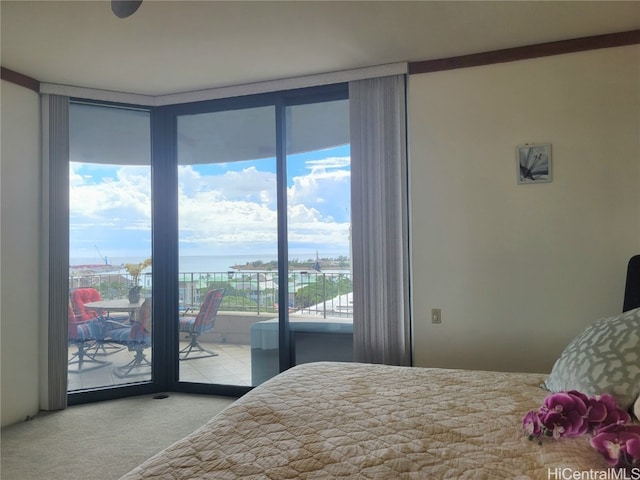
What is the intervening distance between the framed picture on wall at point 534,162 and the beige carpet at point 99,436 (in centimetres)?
278

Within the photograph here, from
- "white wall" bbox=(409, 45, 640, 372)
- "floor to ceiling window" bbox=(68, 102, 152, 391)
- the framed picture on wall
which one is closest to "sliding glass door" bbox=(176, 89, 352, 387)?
"floor to ceiling window" bbox=(68, 102, 152, 391)

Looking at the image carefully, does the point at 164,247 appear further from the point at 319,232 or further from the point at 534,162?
the point at 534,162

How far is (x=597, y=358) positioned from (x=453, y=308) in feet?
4.42

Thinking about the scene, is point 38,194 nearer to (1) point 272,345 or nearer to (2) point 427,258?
(1) point 272,345

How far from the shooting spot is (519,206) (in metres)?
2.75

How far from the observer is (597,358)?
5.02 ft

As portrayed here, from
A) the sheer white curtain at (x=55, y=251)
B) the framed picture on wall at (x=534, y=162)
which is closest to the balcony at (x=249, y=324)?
the sheer white curtain at (x=55, y=251)

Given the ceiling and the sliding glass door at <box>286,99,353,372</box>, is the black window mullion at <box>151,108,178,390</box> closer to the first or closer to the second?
the ceiling

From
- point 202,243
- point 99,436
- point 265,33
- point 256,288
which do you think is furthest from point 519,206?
point 99,436

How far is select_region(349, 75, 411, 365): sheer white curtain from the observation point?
9.76 feet

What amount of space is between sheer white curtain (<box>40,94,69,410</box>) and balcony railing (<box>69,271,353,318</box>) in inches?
9.3

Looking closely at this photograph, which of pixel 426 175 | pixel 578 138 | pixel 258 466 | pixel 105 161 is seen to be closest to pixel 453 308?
pixel 426 175

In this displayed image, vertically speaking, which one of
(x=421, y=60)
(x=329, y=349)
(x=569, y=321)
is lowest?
(x=329, y=349)

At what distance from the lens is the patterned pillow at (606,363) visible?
1.41m
